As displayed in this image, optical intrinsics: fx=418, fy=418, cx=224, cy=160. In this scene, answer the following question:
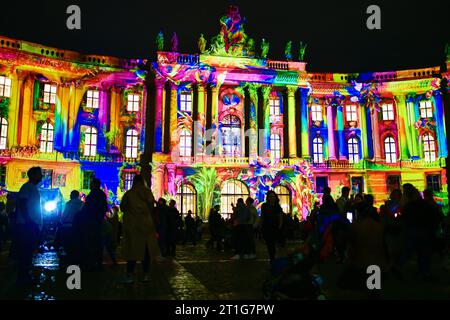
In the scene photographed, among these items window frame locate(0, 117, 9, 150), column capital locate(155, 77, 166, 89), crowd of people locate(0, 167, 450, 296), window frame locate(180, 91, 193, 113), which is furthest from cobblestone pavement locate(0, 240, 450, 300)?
window frame locate(180, 91, 193, 113)

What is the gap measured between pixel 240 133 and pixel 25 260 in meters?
30.4

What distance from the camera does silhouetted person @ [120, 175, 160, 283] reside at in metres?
8.03

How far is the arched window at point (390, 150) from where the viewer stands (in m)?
40.2

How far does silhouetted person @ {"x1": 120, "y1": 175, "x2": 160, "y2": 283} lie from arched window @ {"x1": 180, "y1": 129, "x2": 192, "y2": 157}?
2836 cm

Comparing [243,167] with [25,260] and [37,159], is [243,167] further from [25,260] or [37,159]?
[25,260]

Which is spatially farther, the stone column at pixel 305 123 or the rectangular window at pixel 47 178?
the stone column at pixel 305 123

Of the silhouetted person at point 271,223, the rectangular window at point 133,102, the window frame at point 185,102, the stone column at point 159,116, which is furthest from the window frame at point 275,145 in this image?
the silhouetted person at point 271,223

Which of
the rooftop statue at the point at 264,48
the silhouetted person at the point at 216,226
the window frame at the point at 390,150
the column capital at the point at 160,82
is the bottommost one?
the silhouetted person at the point at 216,226

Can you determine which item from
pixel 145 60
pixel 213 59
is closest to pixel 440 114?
pixel 213 59

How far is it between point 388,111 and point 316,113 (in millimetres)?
7095

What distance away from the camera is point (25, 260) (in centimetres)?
829

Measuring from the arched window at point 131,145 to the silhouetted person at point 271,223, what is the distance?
27.1m

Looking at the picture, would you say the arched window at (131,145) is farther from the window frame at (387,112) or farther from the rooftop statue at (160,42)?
the window frame at (387,112)

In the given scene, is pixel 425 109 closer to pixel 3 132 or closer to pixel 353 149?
pixel 353 149
